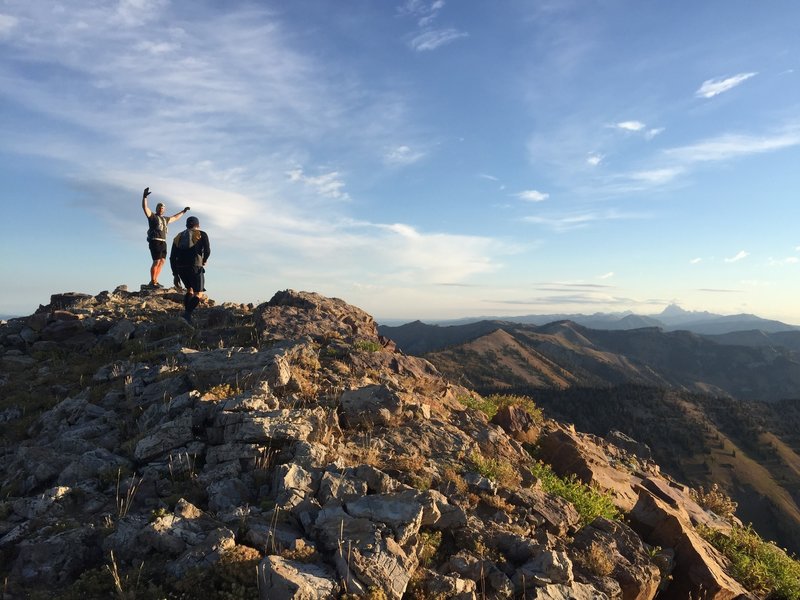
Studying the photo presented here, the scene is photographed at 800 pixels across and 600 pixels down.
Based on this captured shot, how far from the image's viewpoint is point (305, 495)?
6824 mm

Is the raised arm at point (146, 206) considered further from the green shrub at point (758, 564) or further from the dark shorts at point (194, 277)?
the green shrub at point (758, 564)

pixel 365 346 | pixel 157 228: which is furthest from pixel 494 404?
pixel 157 228

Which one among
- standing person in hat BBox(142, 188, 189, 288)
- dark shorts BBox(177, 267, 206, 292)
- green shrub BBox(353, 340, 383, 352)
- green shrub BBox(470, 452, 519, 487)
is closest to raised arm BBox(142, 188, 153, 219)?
standing person in hat BBox(142, 188, 189, 288)

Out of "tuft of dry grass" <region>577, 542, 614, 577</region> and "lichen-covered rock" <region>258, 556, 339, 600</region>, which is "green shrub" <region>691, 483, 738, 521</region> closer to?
"tuft of dry grass" <region>577, 542, 614, 577</region>

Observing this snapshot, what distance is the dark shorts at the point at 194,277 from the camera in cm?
1764

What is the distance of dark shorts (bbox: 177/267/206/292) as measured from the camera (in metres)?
17.6

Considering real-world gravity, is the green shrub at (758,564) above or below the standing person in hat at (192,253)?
below

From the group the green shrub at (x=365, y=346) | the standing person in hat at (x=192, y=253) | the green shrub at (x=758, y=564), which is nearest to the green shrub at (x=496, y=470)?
the green shrub at (x=758, y=564)

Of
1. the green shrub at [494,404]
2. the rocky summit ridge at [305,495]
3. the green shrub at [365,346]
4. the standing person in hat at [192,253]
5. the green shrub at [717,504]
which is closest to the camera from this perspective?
the rocky summit ridge at [305,495]

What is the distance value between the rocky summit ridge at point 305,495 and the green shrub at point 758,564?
27.1 inches

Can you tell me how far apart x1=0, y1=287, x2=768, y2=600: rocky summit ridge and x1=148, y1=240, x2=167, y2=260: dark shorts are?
9874 mm

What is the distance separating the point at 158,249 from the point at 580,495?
2155 centimetres

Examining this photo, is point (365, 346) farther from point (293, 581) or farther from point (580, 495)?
point (293, 581)

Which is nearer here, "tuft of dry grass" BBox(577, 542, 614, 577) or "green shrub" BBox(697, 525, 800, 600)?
"tuft of dry grass" BBox(577, 542, 614, 577)
